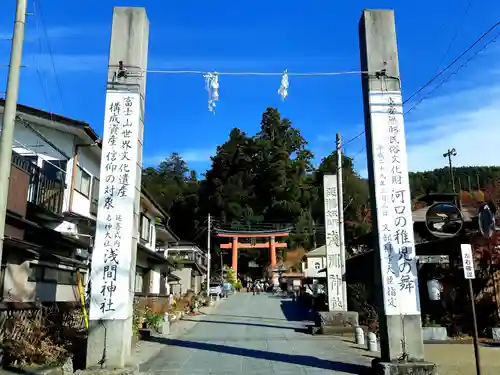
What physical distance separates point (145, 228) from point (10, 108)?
68.7ft

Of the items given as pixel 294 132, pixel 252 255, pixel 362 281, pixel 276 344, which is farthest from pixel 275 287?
pixel 276 344

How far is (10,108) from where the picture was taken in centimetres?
788

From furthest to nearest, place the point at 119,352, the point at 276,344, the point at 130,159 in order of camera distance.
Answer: the point at 276,344 → the point at 130,159 → the point at 119,352

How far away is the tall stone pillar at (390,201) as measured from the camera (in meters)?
9.65

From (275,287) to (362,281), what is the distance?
134 ft

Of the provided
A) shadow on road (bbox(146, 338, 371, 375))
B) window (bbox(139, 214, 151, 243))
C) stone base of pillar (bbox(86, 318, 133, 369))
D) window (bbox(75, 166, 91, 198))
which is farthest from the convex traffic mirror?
window (bbox(139, 214, 151, 243))

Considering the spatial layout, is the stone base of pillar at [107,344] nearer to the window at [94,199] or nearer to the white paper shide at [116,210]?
the white paper shide at [116,210]

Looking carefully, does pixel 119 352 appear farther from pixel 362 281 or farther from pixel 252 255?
pixel 252 255

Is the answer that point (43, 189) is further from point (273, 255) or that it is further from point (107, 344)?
point (273, 255)

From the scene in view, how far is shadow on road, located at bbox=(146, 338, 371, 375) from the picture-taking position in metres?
10.3

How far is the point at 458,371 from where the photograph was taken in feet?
32.8

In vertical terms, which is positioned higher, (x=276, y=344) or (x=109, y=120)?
(x=109, y=120)

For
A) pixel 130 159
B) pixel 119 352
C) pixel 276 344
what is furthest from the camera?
pixel 276 344

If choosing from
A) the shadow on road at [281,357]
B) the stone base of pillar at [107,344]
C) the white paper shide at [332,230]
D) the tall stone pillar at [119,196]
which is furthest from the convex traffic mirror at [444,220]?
the stone base of pillar at [107,344]
